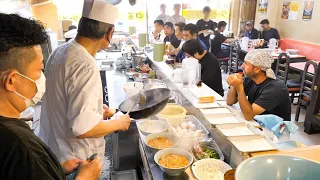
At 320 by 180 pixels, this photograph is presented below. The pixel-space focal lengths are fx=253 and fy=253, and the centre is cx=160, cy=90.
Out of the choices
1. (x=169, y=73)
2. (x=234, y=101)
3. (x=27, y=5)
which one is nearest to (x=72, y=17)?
(x=27, y=5)

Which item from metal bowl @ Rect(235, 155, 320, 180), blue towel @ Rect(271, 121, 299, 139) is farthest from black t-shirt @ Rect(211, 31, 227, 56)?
metal bowl @ Rect(235, 155, 320, 180)

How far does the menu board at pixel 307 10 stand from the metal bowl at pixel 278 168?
263 inches

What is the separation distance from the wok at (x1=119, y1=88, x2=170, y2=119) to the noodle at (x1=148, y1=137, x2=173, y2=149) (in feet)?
0.69

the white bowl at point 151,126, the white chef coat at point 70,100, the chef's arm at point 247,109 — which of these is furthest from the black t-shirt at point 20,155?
the chef's arm at point 247,109

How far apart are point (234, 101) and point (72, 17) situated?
7897 mm

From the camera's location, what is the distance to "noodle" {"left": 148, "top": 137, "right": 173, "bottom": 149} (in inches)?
64.2

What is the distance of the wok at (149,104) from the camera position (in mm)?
1557

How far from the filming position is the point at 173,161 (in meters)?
1.45

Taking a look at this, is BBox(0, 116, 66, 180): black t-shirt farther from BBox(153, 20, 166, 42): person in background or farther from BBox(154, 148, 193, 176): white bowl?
BBox(153, 20, 166, 42): person in background

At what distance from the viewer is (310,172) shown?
98 centimetres

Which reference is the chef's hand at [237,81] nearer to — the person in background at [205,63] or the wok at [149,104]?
the wok at [149,104]

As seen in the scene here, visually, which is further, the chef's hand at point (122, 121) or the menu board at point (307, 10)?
the menu board at point (307, 10)

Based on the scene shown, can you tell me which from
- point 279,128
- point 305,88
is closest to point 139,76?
point 279,128

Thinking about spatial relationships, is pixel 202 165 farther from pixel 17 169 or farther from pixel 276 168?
pixel 17 169
